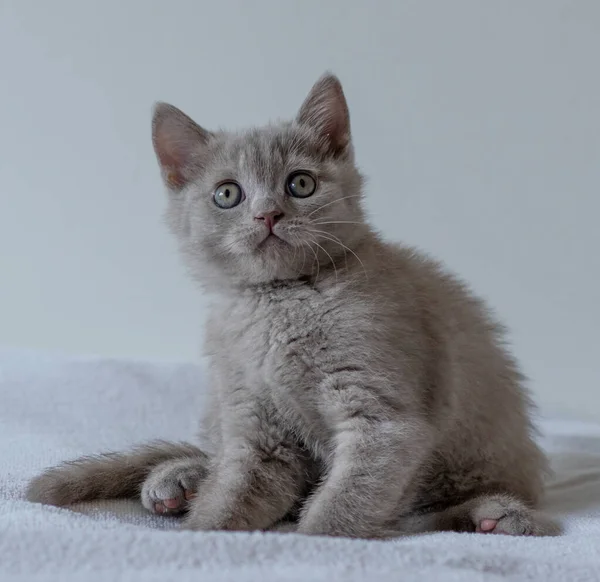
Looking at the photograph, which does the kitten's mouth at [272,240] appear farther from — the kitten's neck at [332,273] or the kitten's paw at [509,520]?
the kitten's paw at [509,520]

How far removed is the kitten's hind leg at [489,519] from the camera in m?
1.33

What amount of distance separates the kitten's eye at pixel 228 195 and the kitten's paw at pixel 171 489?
519 millimetres

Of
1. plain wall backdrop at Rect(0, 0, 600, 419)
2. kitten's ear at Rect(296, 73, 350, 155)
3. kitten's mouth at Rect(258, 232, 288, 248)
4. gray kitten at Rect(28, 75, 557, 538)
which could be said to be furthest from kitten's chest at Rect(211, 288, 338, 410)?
plain wall backdrop at Rect(0, 0, 600, 419)

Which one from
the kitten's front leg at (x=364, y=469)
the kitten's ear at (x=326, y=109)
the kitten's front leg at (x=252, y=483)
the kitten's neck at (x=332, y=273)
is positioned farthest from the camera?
the kitten's ear at (x=326, y=109)

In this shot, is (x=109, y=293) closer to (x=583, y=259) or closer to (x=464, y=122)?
(x=464, y=122)

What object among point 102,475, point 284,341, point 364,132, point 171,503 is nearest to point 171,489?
point 171,503

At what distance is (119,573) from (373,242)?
827 millimetres

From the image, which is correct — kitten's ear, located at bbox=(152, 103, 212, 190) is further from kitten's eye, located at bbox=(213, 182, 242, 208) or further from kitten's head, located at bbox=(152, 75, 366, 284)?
kitten's eye, located at bbox=(213, 182, 242, 208)

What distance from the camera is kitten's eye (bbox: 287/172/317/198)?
4.75 ft

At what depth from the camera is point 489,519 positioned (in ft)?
4.41

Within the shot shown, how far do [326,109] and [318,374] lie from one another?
0.55 meters

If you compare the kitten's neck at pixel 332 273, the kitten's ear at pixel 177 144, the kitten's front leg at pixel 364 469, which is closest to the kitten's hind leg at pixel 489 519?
the kitten's front leg at pixel 364 469

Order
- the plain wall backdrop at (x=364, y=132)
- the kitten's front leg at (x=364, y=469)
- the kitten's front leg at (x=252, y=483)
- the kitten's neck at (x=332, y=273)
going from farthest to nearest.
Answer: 1. the plain wall backdrop at (x=364, y=132)
2. the kitten's neck at (x=332, y=273)
3. the kitten's front leg at (x=252, y=483)
4. the kitten's front leg at (x=364, y=469)

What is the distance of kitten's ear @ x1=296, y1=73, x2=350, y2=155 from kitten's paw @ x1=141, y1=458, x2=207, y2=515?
0.69m
